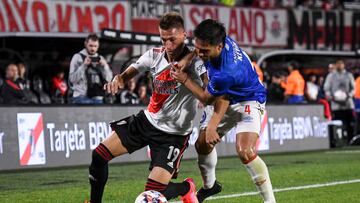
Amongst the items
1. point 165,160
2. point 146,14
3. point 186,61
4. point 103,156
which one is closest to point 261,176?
point 165,160

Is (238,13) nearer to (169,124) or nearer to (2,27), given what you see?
(2,27)

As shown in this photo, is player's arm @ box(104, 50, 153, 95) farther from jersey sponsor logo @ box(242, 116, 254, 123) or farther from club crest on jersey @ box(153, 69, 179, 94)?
jersey sponsor logo @ box(242, 116, 254, 123)

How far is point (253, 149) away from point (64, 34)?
35.0 feet

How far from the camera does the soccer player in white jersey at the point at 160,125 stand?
28.9 feet

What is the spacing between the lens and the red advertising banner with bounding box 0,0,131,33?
20922 mm

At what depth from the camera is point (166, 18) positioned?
8.65 m

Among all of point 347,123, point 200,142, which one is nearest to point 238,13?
point 347,123

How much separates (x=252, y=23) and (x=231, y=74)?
18970 mm

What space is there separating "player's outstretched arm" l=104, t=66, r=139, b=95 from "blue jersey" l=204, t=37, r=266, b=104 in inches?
28.6

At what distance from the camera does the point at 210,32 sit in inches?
337

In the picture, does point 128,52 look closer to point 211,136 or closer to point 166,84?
point 166,84

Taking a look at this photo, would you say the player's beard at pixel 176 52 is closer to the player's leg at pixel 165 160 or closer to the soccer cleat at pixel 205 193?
the player's leg at pixel 165 160

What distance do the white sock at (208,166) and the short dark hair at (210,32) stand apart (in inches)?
62.3

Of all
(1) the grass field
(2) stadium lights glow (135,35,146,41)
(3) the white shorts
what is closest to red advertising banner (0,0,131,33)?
(2) stadium lights glow (135,35,146,41)
